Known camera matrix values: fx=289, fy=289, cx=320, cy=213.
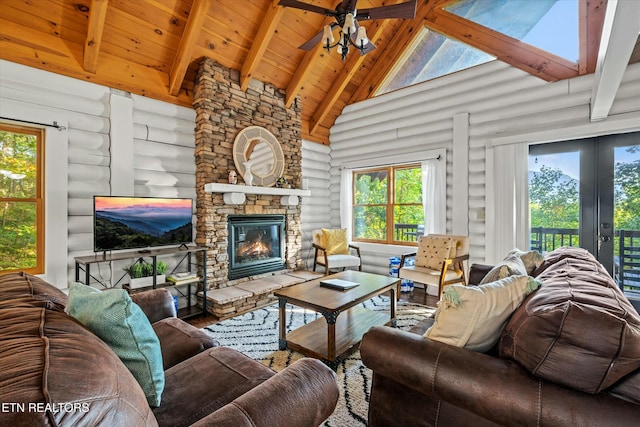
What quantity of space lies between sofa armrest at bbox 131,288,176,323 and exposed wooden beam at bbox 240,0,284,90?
3037mm

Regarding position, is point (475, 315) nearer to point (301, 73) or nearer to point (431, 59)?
point (301, 73)

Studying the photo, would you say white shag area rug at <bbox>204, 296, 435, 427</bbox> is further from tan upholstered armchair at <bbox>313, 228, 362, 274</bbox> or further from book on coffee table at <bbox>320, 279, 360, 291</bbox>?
tan upholstered armchair at <bbox>313, 228, 362, 274</bbox>

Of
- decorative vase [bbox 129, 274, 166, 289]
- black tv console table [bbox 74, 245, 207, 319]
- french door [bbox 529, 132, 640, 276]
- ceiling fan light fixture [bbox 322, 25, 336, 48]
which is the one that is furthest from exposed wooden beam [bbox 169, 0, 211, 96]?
french door [bbox 529, 132, 640, 276]

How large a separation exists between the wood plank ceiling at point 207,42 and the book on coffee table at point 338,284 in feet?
9.51

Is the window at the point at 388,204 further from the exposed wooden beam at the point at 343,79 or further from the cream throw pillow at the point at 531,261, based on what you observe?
the cream throw pillow at the point at 531,261

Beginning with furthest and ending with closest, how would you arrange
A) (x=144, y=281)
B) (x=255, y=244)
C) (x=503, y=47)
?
(x=255, y=244)
(x=503, y=47)
(x=144, y=281)

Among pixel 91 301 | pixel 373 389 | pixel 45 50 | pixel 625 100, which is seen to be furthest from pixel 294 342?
pixel 625 100

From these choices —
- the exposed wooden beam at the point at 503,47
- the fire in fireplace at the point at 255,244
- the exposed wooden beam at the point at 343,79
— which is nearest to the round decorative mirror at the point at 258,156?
the fire in fireplace at the point at 255,244

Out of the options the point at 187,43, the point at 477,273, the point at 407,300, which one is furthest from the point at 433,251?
the point at 187,43

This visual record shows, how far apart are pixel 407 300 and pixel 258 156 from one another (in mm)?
2896

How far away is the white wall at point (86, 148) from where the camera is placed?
2.68 meters

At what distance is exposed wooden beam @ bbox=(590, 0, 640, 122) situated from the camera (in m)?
1.53

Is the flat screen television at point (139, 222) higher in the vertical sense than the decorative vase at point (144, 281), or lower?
higher

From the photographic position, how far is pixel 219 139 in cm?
380
